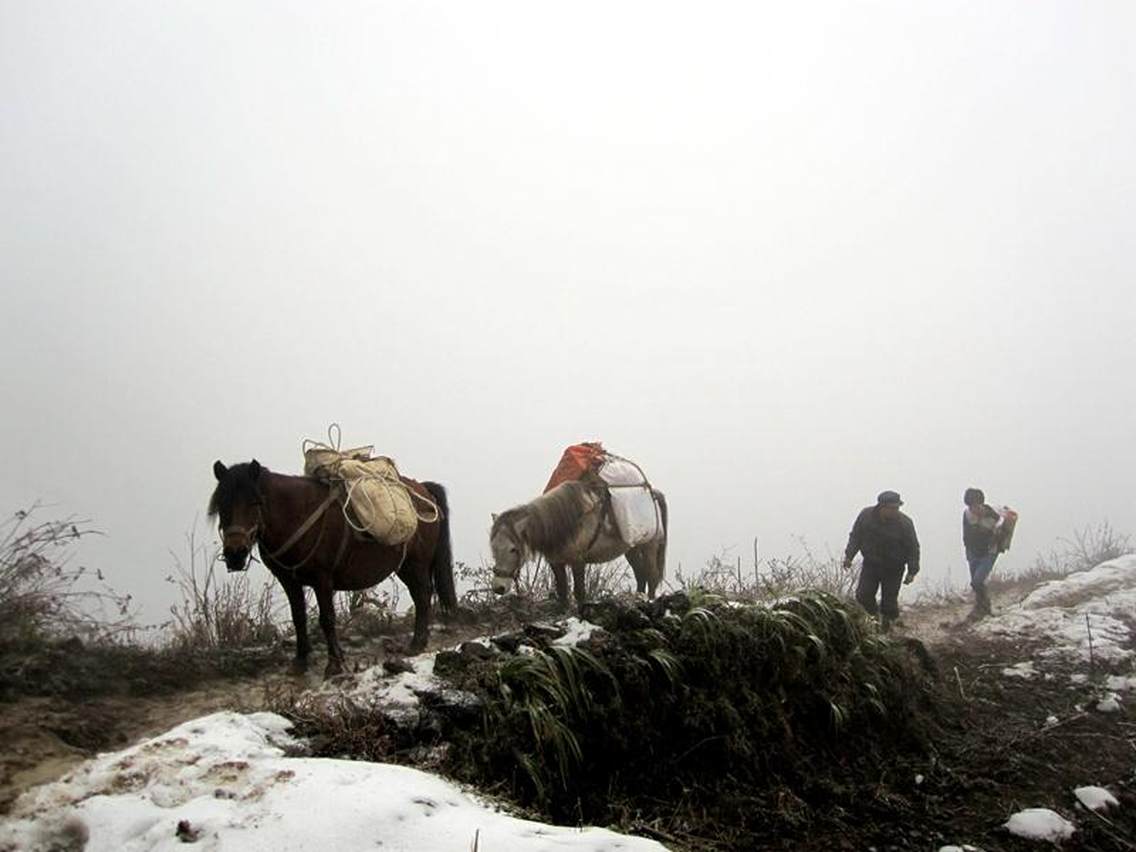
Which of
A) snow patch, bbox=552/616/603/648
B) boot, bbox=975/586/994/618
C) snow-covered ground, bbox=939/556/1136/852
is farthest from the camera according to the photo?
boot, bbox=975/586/994/618

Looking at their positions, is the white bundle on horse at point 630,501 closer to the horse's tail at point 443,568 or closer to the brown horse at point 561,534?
the brown horse at point 561,534

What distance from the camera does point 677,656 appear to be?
14.8 feet

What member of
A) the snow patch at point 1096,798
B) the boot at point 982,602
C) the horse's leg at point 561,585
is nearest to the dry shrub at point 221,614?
the horse's leg at point 561,585

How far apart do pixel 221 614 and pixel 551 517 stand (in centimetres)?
325

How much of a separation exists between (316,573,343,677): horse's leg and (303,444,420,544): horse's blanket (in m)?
0.48

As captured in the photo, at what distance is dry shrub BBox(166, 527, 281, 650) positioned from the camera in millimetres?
6162

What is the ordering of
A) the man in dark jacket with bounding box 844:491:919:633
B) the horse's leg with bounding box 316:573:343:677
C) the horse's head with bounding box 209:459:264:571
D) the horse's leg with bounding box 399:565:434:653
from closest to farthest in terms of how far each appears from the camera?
the horse's head with bounding box 209:459:264:571, the horse's leg with bounding box 316:573:343:677, the horse's leg with bounding box 399:565:434:653, the man in dark jacket with bounding box 844:491:919:633

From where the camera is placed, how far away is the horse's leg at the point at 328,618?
17.4 feet

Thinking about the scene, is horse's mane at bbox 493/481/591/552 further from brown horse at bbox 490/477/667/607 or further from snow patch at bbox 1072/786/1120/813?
snow patch at bbox 1072/786/1120/813

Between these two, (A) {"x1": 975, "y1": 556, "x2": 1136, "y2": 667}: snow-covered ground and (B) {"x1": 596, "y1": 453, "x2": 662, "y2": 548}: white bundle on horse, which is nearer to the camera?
(A) {"x1": 975, "y1": 556, "x2": 1136, "y2": 667}: snow-covered ground

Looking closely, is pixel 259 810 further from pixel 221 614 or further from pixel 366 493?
pixel 221 614

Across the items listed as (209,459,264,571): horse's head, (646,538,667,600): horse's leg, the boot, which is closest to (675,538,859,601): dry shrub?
(646,538,667,600): horse's leg

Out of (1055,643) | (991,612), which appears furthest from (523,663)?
(991,612)

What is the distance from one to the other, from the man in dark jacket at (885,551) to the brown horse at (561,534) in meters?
3.26
